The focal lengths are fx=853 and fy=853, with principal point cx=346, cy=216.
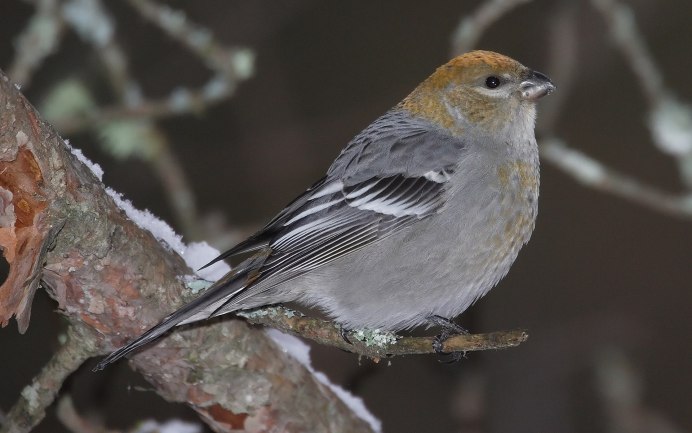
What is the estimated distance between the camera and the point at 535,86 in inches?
162

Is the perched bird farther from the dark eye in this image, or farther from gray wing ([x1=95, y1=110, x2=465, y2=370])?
the dark eye

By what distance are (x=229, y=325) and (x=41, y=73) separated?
4.71 m

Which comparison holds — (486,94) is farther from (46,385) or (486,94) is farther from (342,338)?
(46,385)

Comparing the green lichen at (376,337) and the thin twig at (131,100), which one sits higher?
the thin twig at (131,100)

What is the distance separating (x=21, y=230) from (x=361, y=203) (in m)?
1.47

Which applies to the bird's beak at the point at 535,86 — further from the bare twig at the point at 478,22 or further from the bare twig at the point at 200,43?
the bare twig at the point at 200,43

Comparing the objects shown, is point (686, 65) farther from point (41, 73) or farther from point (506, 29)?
point (41, 73)

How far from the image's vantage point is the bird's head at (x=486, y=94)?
13.6ft

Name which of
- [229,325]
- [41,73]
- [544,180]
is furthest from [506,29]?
[229,325]

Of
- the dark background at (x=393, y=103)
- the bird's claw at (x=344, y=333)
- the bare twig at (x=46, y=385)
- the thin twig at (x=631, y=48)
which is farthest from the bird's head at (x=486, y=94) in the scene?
the dark background at (x=393, y=103)

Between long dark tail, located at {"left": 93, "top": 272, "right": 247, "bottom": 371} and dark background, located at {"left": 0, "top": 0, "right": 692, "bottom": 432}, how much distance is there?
3.86m

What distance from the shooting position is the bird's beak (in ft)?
13.4

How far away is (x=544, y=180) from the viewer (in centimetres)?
786

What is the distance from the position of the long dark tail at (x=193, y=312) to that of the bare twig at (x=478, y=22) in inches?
76.4
